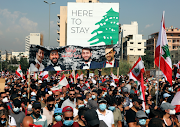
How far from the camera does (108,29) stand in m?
52.1

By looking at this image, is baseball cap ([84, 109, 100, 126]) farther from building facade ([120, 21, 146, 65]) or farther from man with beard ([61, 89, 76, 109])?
building facade ([120, 21, 146, 65])

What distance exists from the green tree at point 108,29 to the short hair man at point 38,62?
40.0 meters

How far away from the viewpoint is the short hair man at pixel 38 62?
11859 mm

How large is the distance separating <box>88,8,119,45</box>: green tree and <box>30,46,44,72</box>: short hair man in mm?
40023

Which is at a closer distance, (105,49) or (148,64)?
(105,49)

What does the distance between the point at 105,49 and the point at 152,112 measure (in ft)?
30.9

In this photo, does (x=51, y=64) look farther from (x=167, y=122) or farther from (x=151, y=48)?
(x=151, y=48)

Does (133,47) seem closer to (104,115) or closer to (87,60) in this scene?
(87,60)

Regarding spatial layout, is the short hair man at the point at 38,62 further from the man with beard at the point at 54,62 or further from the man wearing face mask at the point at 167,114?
the man wearing face mask at the point at 167,114

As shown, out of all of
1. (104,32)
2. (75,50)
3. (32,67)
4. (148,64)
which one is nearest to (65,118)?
(32,67)

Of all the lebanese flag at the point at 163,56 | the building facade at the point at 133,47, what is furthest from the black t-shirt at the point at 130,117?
the building facade at the point at 133,47

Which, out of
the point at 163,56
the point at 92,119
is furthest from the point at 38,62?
the point at 92,119

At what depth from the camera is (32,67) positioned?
38.6 feet

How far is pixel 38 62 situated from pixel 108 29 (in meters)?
41.4
